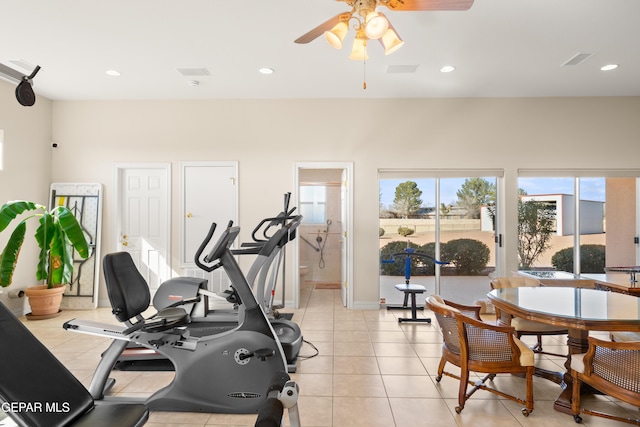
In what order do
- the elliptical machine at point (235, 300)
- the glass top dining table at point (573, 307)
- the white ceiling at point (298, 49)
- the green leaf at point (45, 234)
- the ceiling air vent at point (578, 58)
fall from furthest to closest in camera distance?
1. the green leaf at point (45, 234)
2. the ceiling air vent at point (578, 58)
3. the elliptical machine at point (235, 300)
4. the white ceiling at point (298, 49)
5. the glass top dining table at point (573, 307)

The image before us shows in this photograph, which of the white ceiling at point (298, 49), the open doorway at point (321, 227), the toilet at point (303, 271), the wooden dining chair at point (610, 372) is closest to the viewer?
the wooden dining chair at point (610, 372)

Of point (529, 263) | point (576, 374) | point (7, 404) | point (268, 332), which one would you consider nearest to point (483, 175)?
point (529, 263)

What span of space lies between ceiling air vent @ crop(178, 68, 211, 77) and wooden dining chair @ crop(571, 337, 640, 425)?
14.9ft

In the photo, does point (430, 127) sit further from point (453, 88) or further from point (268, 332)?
point (268, 332)

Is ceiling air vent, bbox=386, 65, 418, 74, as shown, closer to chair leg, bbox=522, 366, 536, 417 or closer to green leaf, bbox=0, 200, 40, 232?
chair leg, bbox=522, 366, 536, 417

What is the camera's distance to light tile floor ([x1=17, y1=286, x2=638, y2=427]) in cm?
246

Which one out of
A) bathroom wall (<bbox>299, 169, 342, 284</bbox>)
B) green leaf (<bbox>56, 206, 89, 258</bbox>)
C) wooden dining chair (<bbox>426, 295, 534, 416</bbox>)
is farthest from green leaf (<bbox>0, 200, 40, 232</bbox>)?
wooden dining chair (<bbox>426, 295, 534, 416</bbox>)

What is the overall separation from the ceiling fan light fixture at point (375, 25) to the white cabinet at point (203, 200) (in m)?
3.48

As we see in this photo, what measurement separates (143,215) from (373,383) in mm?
4248

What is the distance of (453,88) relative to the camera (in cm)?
488

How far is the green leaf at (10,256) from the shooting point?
4.32 m

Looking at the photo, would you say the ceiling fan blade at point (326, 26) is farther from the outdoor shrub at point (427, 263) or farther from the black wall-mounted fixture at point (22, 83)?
the outdoor shrub at point (427, 263)

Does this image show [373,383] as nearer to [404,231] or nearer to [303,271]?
[404,231]

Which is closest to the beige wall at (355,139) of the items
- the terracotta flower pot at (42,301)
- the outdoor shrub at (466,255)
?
the outdoor shrub at (466,255)
